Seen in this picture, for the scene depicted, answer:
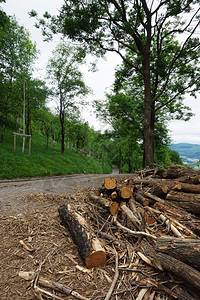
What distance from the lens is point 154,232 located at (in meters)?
3.11

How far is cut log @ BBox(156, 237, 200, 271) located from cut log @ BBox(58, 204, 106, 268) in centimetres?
95

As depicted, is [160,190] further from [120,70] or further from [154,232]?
[120,70]

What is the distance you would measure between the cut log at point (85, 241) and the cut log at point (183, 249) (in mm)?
947

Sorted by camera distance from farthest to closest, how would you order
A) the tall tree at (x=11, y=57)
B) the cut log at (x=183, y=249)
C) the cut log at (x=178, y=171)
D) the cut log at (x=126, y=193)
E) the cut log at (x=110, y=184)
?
the tall tree at (x=11, y=57) → the cut log at (x=178, y=171) → the cut log at (x=110, y=184) → the cut log at (x=126, y=193) → the cut log at (x=183, y=249)

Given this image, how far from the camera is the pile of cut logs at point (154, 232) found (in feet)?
6.94

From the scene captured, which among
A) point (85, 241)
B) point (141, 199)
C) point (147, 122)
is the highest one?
point (147, 122)

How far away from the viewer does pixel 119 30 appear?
926cm

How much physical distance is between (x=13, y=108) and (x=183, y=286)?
19.1m

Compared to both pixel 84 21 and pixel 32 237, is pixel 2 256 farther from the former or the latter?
pixel 84 21

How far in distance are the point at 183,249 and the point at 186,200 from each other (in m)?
1.88

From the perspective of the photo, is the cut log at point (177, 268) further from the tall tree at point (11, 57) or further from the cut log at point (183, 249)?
the tall tree at point (11, 57)

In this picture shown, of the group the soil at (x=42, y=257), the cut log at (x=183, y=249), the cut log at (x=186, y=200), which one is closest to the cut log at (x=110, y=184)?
the soil at (x=42, y=257)

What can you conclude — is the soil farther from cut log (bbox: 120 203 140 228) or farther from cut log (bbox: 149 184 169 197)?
cut log (bbox: 149 184 169 197)

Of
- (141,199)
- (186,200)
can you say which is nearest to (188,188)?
(186,200)
